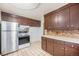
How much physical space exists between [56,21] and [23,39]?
1.72 meters

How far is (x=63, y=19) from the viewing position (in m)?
2.49

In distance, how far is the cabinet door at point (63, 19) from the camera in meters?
2.33

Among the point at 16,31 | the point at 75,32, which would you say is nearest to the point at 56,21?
the point at 75,32

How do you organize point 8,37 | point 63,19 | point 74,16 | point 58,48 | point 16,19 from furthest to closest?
1. point 16,19
2. point 8,37
3. point 63,19
4. point 58,48
5. point 74,16

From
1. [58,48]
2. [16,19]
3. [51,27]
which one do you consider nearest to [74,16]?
[58,48]

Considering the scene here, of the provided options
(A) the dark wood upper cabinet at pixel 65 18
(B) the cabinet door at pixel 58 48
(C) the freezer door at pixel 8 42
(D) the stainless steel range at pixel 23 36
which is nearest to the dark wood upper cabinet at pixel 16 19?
(D) the stainless steel range at pixel 23 36

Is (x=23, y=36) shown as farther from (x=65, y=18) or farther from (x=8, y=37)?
(x=65, y=18)

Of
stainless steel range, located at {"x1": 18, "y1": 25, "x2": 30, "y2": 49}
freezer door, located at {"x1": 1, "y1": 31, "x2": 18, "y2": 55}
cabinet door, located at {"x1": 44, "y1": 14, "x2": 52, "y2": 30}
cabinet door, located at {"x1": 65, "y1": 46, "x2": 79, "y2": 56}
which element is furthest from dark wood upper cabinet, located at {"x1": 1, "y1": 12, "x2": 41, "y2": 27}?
cabinet door, located at {"x1": 65, "y1": 46, "x2": 79, "y2": 56}

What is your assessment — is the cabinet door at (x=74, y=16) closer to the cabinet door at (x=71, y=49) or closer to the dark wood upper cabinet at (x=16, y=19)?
the cabinet door at (x=71, y=49)

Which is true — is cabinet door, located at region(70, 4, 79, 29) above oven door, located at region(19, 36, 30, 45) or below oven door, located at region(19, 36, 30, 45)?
above

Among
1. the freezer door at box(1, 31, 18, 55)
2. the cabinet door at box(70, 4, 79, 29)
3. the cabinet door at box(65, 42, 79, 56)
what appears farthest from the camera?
the freezer door at box(1, 31, 18, 55)

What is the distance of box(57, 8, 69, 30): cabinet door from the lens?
7.64 ft

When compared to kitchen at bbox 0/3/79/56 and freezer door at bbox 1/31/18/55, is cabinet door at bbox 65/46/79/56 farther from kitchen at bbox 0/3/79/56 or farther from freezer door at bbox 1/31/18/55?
freezer door at bbox 1/31/18/55

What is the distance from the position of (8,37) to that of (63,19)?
2.06 m
